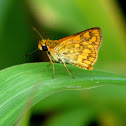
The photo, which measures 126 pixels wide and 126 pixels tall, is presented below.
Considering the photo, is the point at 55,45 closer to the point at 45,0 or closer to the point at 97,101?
the point at 97,101

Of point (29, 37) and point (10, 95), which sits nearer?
point (10, 95)

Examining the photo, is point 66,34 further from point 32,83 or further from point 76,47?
point 32,83

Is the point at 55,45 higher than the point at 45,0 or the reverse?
the reverse

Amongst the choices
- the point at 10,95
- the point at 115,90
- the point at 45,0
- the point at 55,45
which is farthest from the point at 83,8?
the point at 10,95

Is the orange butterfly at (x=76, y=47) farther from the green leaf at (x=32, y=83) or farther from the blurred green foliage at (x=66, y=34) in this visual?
the blurred green foliage at (x=66, y=34)

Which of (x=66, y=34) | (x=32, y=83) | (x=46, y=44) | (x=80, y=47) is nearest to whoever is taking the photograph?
(x=32, y=83)

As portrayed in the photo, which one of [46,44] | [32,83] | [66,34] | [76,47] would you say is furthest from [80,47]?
[32,83]

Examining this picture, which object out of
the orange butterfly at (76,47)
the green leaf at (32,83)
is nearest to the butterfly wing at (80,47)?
the orange butterfly at (76,47)
